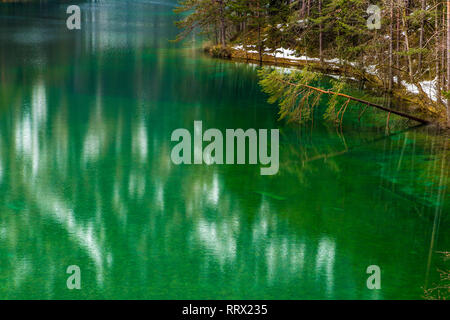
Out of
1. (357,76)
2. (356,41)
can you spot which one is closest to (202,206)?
(357,76)

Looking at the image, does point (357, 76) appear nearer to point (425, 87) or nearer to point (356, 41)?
point (356, 41)

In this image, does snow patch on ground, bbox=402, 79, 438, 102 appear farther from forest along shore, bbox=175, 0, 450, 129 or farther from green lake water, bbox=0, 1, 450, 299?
green lake water, bbox=0, 1, 450, 299

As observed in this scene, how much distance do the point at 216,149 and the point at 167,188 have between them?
3.80 meters

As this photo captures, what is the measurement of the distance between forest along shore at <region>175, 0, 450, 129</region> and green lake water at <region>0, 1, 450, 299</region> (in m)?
2.94

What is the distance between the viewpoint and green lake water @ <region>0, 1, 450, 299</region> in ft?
32.2

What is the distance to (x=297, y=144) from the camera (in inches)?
744

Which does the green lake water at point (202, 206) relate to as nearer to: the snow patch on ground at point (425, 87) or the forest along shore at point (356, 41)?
the forest along shore at point (356, 41)

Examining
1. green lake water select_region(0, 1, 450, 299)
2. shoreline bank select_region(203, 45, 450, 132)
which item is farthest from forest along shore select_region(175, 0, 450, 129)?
green lake water select_region(0, 1, 450, 299)

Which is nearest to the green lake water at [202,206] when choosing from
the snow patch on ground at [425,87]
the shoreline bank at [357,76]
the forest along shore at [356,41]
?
the shoreline bank at [357,76]

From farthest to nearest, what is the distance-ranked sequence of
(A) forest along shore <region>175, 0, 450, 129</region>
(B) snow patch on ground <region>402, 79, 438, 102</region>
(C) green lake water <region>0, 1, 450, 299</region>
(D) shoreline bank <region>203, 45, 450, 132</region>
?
(B) snow patch on ground <region>402, 79, 438, 102</region>, (D) shoreline bank <region>203, 45, 450, 132</region>, (A) forest along shore <region>175, 0, 450, 129</region>, (C) green lake water <region>0, 1, 450, 299</region>

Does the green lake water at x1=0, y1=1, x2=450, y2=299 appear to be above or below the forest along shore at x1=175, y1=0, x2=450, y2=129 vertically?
below

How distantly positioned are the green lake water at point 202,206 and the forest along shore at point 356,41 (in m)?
2.94

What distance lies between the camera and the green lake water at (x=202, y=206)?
983cm
